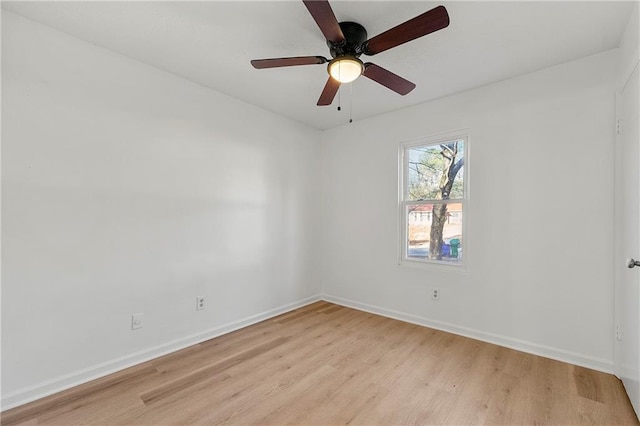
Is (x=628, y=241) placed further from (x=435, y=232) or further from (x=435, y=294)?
(x=435, y=294)

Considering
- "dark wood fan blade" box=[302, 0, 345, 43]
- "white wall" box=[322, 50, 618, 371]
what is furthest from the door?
"dark wood fan blade" box=[302, 0, 345, 43]

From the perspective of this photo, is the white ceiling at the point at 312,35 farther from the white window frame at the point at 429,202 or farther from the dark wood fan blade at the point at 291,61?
the white window frame at the point at 429,202

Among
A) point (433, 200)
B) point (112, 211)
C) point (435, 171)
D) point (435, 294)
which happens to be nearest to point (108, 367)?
point (112, 211)

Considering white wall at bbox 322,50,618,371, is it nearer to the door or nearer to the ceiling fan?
the door

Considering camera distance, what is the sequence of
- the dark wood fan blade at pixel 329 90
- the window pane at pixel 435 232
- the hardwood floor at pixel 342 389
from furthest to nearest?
the window pane at pixel 435 232 < the dark wood fan blade at pixel 329 90 < the hardwood floor at pixel 342 389

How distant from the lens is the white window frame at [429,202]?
9.75 ft

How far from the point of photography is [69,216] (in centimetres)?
207

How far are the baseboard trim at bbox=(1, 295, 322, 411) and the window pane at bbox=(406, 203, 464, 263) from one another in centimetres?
203

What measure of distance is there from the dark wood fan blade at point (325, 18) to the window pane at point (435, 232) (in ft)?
7.02

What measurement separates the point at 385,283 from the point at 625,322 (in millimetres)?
2036

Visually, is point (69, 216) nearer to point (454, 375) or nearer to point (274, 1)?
point (274, 1)

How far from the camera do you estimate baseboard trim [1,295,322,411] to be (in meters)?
1.87

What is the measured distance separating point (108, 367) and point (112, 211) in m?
1.20

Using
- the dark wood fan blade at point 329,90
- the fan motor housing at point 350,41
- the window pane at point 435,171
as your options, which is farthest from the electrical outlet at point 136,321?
the window pane at point 435,171
